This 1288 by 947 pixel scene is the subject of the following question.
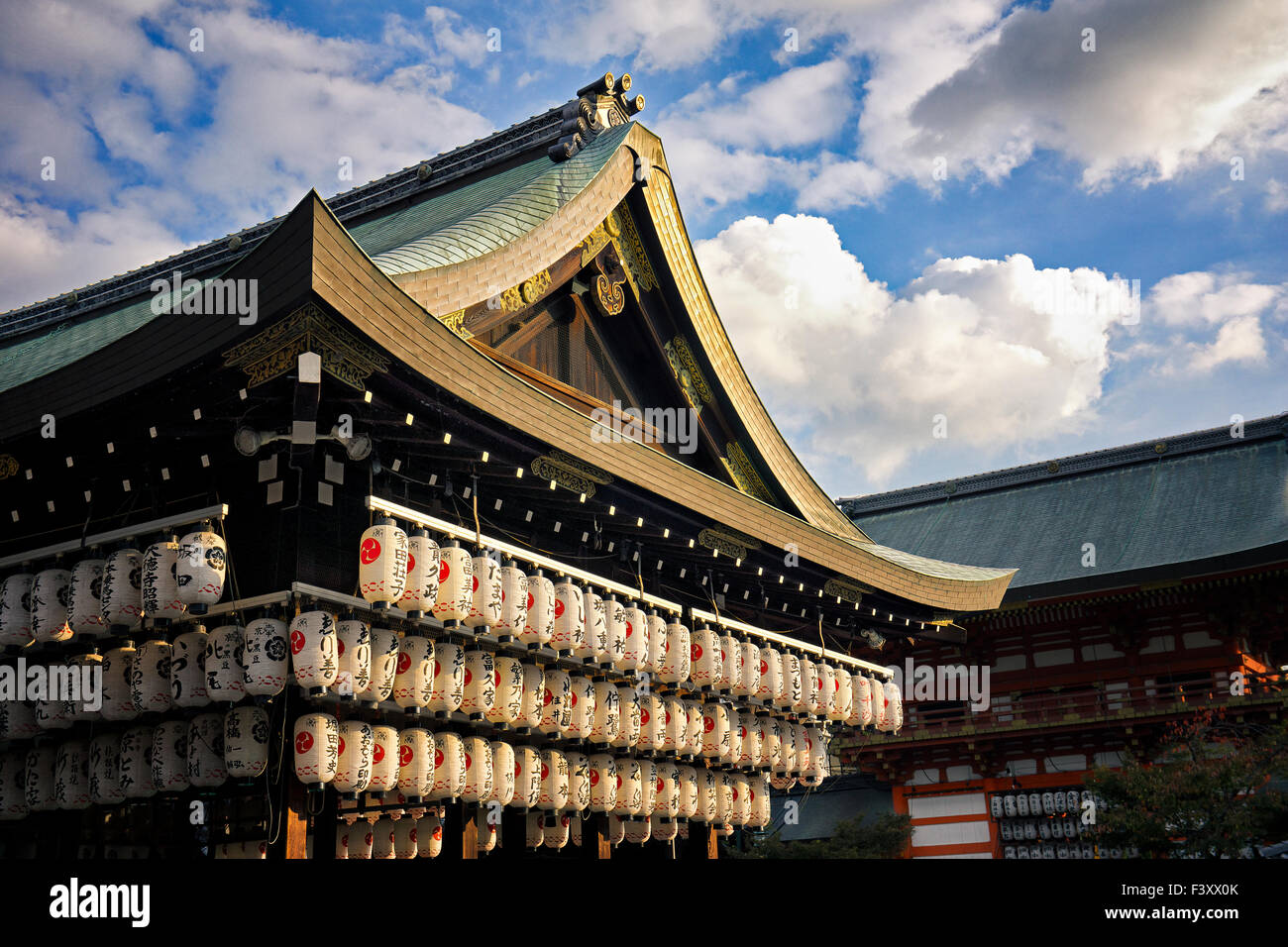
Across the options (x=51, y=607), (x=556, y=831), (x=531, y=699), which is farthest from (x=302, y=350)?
(x=556, y=831)

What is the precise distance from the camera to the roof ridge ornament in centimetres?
1596

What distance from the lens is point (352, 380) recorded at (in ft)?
31.2

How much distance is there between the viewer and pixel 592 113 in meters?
16.6

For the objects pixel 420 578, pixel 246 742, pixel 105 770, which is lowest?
pixel 105 770

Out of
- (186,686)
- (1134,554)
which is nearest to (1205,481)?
(1134,554)

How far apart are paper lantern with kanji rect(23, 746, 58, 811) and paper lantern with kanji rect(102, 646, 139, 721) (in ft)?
3.31

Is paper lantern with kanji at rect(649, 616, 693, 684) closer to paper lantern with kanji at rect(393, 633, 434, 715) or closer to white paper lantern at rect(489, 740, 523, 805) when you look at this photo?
white paper lantern at rect(489, 740, 523, 805)

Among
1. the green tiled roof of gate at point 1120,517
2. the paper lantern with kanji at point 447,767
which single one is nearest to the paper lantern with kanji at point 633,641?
the paper lantern with kanji at point 447,767

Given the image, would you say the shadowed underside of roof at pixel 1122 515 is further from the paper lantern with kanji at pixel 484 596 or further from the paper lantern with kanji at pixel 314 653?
the paper lantern with kanji at pixel 314 653

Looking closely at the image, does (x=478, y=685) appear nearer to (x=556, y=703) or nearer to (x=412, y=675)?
(x=412, y=675)

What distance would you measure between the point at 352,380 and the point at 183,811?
190 inches

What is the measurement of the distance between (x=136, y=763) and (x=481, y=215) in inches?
285

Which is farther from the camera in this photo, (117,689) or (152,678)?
(117,689)
